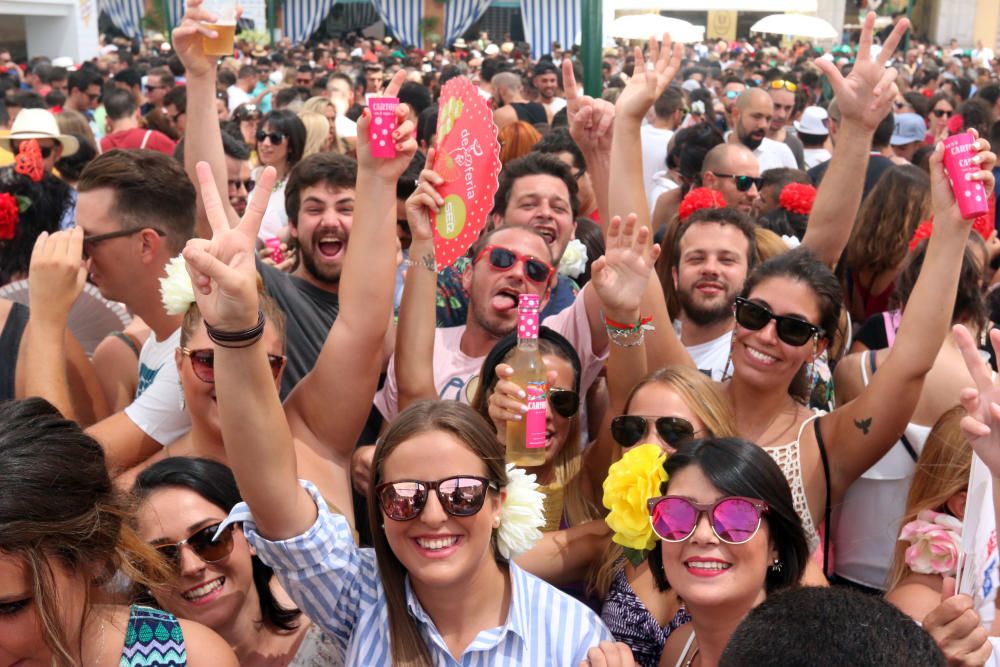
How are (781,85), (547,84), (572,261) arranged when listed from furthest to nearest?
1. (547,84)
2. (781,85)
3. (572,261)

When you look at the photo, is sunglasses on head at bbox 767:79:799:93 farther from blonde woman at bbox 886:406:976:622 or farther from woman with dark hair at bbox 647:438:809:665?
woman with dark hair at bbox 647:438:809:665

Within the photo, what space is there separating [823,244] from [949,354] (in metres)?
0.73

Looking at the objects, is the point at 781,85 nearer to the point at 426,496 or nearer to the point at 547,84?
the point at 547,84

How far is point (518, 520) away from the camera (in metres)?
2.37

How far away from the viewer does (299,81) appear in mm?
14414

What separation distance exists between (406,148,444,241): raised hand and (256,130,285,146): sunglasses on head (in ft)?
11.6

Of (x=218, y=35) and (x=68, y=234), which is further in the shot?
(x=218, y=35)

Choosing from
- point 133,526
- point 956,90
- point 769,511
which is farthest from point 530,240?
point 956,90

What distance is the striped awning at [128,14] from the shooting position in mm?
29188

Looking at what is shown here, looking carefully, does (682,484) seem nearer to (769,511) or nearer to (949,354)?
(769,511)

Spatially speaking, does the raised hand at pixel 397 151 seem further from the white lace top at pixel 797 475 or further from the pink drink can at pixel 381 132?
the white lace top at pixel 797 475

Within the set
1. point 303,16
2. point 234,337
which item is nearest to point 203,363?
point 234,337

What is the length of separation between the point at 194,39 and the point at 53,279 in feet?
3.30

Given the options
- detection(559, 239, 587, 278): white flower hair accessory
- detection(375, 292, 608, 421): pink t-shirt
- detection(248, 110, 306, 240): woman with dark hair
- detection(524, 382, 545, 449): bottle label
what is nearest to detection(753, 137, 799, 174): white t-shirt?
detection(248, 110, 306, 240): woman with dark hair
